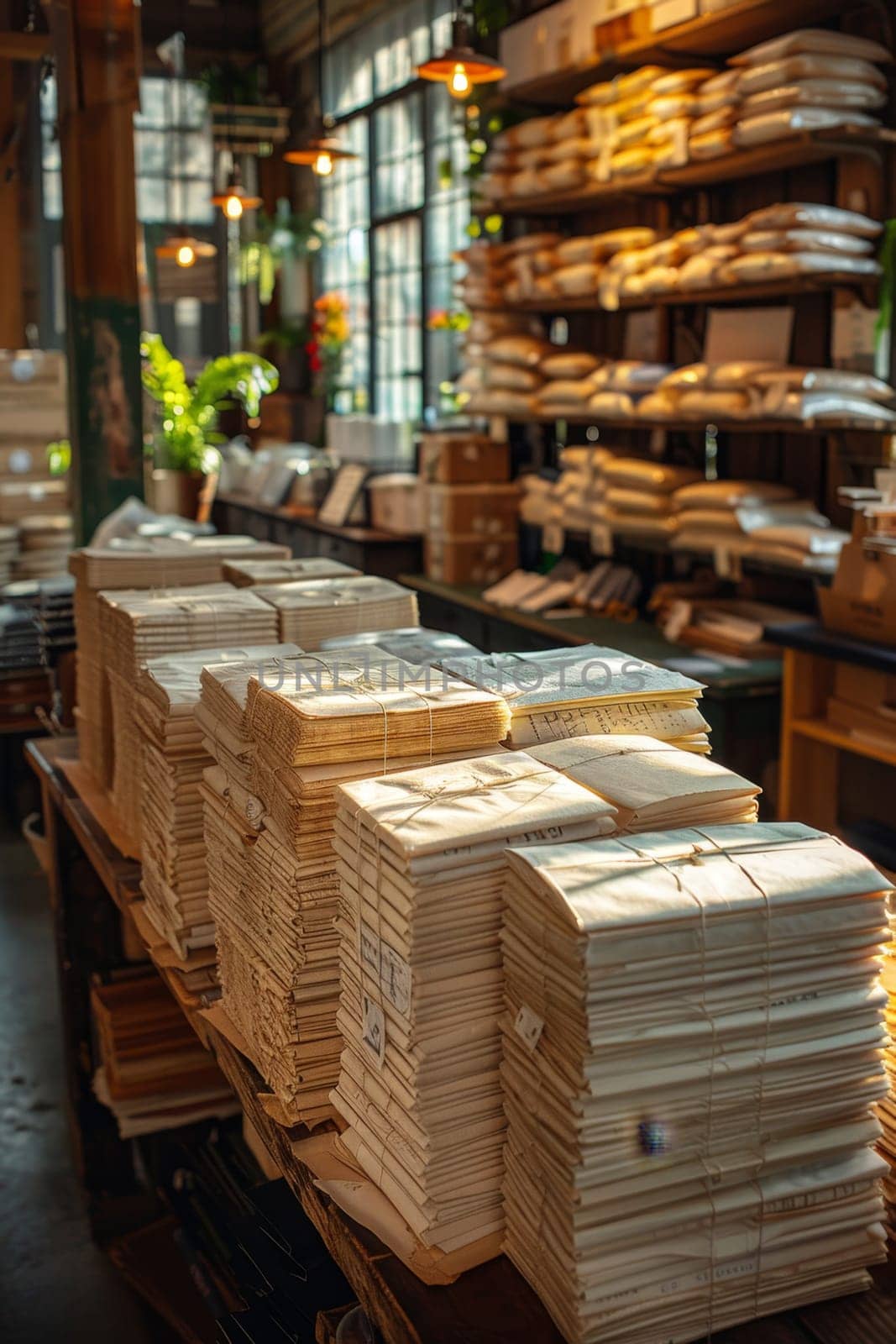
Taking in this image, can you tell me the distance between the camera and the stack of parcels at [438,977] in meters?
1.37

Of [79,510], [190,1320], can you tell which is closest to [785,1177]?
[190,1320]

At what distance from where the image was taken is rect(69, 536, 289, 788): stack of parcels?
9.96 ft

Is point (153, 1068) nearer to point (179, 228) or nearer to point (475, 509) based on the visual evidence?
point (475, 509)

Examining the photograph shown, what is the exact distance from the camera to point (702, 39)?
190 inches

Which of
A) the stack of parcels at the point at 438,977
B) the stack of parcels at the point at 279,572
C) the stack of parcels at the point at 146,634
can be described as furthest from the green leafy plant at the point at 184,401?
the stack of parcels at the point at 438,977

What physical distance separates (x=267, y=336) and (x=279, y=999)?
9883 mm

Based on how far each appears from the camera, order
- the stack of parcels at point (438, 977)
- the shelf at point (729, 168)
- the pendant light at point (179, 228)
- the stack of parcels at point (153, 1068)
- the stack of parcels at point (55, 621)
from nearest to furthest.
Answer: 1. the stack of parcels at point (438, 977)
2. the stack of parcels at point (153, 1068)
3. the shelf at point (729, 168)
4. the stack of parcels at point (55, 621)
5. the pendant light at point (179, 228)

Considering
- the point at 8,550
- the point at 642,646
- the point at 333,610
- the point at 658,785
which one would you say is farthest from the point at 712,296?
the point at 8,550

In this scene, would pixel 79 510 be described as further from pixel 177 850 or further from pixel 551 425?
pixel 177 850

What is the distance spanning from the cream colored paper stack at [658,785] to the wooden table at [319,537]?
187 inches

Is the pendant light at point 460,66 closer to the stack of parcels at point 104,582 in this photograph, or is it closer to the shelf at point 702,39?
the shelf at point 702,39

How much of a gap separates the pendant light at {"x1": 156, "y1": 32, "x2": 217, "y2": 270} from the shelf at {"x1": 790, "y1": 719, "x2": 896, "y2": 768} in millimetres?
5768

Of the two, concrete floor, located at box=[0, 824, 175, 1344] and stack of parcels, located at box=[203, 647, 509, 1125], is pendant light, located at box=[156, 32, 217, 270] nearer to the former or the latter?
concrete floor, located at box=[0, 824, 175, 1344]

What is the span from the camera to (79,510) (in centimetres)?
547
